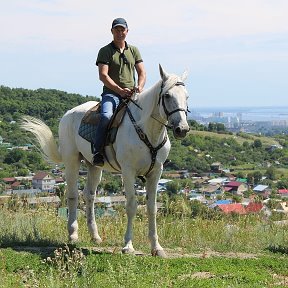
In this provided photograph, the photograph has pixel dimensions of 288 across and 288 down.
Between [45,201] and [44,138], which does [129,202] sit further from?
[45,201]

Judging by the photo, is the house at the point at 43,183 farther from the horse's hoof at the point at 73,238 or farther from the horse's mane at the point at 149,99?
the horse's mane at the point at 149,99

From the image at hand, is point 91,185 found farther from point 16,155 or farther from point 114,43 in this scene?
point 16,155

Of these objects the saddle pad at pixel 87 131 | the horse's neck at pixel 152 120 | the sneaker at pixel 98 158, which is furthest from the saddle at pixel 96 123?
the horse's neck at pixel 152 120

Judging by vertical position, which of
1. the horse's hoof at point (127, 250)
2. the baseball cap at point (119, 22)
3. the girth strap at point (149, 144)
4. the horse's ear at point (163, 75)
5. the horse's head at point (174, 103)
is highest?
the baseball cap at point (119, 22)

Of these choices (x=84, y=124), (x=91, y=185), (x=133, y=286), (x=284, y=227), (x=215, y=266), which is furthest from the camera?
(x=284, y=227)

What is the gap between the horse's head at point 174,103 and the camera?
306 inches

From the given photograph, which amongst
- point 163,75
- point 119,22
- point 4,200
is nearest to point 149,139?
point 163,75

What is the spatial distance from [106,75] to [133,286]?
3.71 m

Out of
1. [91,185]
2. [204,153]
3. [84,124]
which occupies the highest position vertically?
[84,124]

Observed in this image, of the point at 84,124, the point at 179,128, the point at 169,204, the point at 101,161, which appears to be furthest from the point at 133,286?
the point at 169,204

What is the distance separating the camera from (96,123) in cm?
937

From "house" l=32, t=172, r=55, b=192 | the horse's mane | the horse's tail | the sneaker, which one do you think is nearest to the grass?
the horse's tail

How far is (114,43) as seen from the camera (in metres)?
9.26

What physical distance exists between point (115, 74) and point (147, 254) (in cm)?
266
